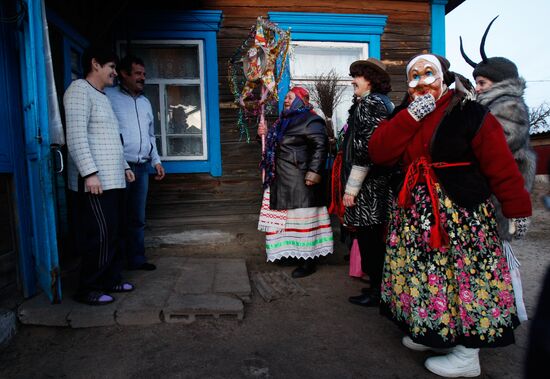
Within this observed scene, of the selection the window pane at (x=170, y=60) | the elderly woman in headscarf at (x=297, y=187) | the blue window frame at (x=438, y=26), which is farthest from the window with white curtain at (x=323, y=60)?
the elderly woman in headscarf at (x=297, y=187)

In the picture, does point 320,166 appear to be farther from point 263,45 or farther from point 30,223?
point 30,223

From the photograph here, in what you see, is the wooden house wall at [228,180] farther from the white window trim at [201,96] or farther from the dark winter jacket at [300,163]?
the dark winter jacket at [300,163]

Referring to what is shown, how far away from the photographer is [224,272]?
3754mm

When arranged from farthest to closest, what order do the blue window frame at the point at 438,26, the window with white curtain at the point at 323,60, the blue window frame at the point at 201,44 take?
the blue window frame at the point at 438,26 < the window with white curtain at the point at 323,60 < the blue window frame at the point at 201,44

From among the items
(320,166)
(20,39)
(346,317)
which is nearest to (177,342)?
(346,317)

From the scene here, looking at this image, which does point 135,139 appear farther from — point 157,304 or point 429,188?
point 429,188

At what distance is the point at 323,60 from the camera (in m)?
5.28

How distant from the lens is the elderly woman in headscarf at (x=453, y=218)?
2.04 meters

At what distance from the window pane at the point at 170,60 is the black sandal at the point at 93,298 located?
2.89 meters

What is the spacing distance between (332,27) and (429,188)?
142 inches

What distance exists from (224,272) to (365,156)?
70.6 inches

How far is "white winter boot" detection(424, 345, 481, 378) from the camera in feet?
6.97

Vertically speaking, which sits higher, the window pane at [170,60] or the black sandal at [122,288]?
the window pane at [170,60]

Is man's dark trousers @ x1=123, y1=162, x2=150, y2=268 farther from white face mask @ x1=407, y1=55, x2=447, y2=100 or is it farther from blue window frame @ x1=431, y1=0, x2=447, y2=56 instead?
blue window frame @ x1=431, y1=0, x2=447, y2=56
